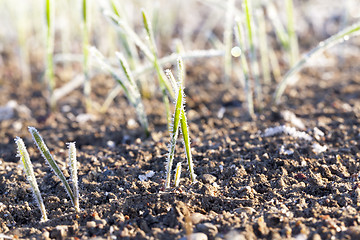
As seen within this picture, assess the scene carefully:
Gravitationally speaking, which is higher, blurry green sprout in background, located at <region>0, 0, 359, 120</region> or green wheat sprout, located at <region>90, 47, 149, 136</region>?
A: blurry green sprout in background, located at <region>0, 0, 359, 120</region>

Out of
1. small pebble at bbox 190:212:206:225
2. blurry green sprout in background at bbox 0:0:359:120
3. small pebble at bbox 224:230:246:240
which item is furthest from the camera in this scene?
blurry green sprout in background at bbox 0:0:359:120

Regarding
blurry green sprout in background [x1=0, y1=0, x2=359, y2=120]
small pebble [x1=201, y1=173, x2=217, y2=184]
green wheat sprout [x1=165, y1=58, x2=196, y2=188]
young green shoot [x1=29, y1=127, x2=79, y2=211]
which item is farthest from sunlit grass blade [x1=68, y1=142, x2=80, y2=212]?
blurry green sprout in background [x1=0, y1=0, x2=359, y2=120]

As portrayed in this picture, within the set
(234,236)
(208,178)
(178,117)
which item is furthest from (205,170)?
(234,236)

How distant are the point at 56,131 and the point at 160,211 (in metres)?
0.84

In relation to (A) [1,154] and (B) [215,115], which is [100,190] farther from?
(B) [215,115]

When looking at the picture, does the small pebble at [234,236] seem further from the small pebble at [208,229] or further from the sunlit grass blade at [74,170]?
the sunlit grass blade at [74,170]

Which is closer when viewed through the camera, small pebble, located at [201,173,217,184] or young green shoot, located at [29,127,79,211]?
young green shoot, located at [29,127,79,211]

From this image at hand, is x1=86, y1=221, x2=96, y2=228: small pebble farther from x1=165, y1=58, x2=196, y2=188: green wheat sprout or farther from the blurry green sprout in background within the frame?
the blurry green sprout in background

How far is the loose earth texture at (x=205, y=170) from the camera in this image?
2.90 ft

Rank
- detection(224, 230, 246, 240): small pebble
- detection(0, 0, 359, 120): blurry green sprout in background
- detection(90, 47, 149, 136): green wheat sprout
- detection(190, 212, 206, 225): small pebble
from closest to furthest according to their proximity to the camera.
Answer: detection(224, 230, 246, 240): small pebble → detection(190, 212, 206, 225): small pebble → detection(90, 47, 149, 136): green wheat sprout → detection(0, 0, 359, 120): blurry green sprout in background

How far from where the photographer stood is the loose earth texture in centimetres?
88

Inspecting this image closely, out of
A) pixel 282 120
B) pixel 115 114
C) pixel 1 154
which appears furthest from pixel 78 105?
pixel 282 120

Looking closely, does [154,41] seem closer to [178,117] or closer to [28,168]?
[178,117]

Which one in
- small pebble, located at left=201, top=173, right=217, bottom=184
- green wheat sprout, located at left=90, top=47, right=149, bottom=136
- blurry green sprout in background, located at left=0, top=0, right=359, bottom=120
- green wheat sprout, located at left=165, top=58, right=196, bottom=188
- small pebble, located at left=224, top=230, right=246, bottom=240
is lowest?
small pebble, located at left=224, top=230, right=246, bottom=240
